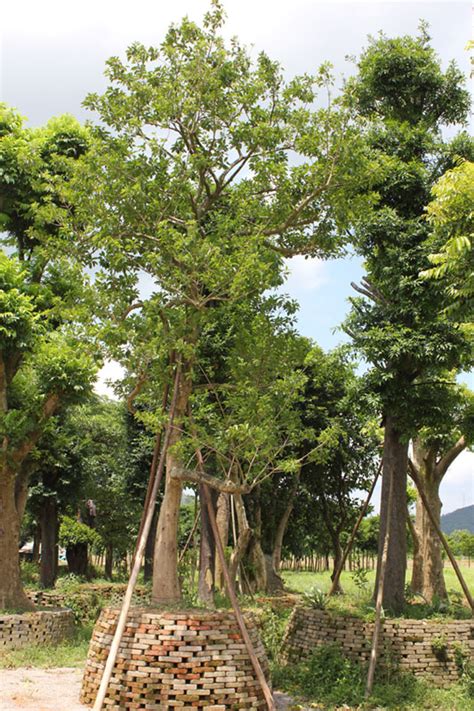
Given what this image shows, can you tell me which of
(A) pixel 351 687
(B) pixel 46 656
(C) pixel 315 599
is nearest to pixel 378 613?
(A) pixel 351 687

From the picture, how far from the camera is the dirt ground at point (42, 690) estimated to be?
358 inches

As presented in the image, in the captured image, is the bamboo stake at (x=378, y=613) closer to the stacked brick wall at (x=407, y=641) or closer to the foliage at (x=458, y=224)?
the stacked brick wall at (x=407, y=641)

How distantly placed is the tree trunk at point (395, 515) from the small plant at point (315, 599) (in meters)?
1.19

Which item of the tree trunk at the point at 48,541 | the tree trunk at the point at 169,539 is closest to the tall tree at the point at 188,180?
the tree trunk at the point at 169,539

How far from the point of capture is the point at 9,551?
1484cm

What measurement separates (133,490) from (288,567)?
2668 centimetres

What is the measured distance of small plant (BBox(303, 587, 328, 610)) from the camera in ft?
40.9

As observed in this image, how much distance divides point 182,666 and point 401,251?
8475 millimetres

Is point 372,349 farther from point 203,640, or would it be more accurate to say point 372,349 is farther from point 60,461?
point 60,461

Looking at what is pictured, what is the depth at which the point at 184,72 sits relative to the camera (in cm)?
1073

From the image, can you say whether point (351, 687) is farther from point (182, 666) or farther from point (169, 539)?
point (169, 539)

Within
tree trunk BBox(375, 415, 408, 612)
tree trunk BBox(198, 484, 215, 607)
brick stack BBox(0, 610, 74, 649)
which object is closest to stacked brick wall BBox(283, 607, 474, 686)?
tree trunk BBox(375, 415, 408, 612)

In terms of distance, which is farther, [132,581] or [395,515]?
[395,515]

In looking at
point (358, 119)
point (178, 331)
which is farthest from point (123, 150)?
point (358, 119)
